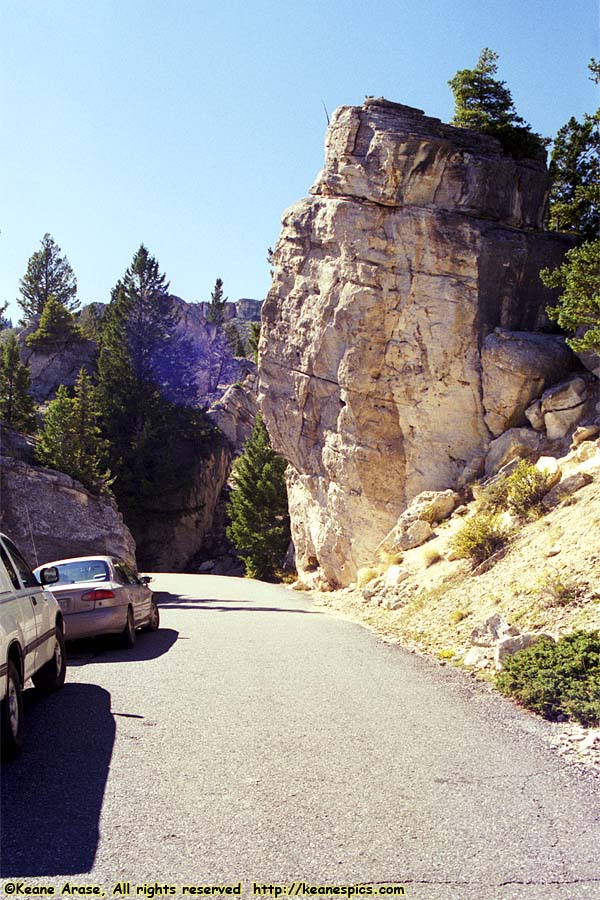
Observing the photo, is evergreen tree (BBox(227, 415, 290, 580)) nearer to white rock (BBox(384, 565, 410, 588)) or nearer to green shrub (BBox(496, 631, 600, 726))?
white rock (BBox(384, 565, 410, 588))

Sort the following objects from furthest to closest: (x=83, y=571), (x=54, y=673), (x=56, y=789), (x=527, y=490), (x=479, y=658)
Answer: (x=527, y=490)
(x=83, y=571)
(x=479, y=658)
(x=54, y=673)
(x=56, y=789)

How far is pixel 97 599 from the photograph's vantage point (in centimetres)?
1202

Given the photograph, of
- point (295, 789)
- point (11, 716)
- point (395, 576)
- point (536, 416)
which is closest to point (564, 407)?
point (536, 416)

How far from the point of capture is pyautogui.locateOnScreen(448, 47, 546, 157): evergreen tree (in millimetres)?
27578

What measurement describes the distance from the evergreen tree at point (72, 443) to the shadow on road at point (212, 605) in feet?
36.2

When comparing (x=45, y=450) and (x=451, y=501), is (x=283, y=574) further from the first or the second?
(x=451, y=501)

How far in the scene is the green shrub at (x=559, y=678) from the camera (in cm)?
770

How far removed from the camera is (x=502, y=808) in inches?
206

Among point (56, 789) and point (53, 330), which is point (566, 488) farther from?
point (53, 330)

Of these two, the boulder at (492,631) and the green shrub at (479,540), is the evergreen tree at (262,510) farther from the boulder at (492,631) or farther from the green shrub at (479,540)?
the boulder at (492,631)

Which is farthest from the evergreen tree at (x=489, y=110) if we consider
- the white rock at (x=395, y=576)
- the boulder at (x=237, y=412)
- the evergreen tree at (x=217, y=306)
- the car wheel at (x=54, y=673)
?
the evergreen tree at (x=217, y=306)

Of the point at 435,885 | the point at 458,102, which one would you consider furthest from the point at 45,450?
the point at 435,885

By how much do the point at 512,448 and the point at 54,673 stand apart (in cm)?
1541

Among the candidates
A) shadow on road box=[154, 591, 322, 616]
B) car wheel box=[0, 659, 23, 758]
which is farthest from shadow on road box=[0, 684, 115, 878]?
shadow on road box=[154, 591, 322, 616]
